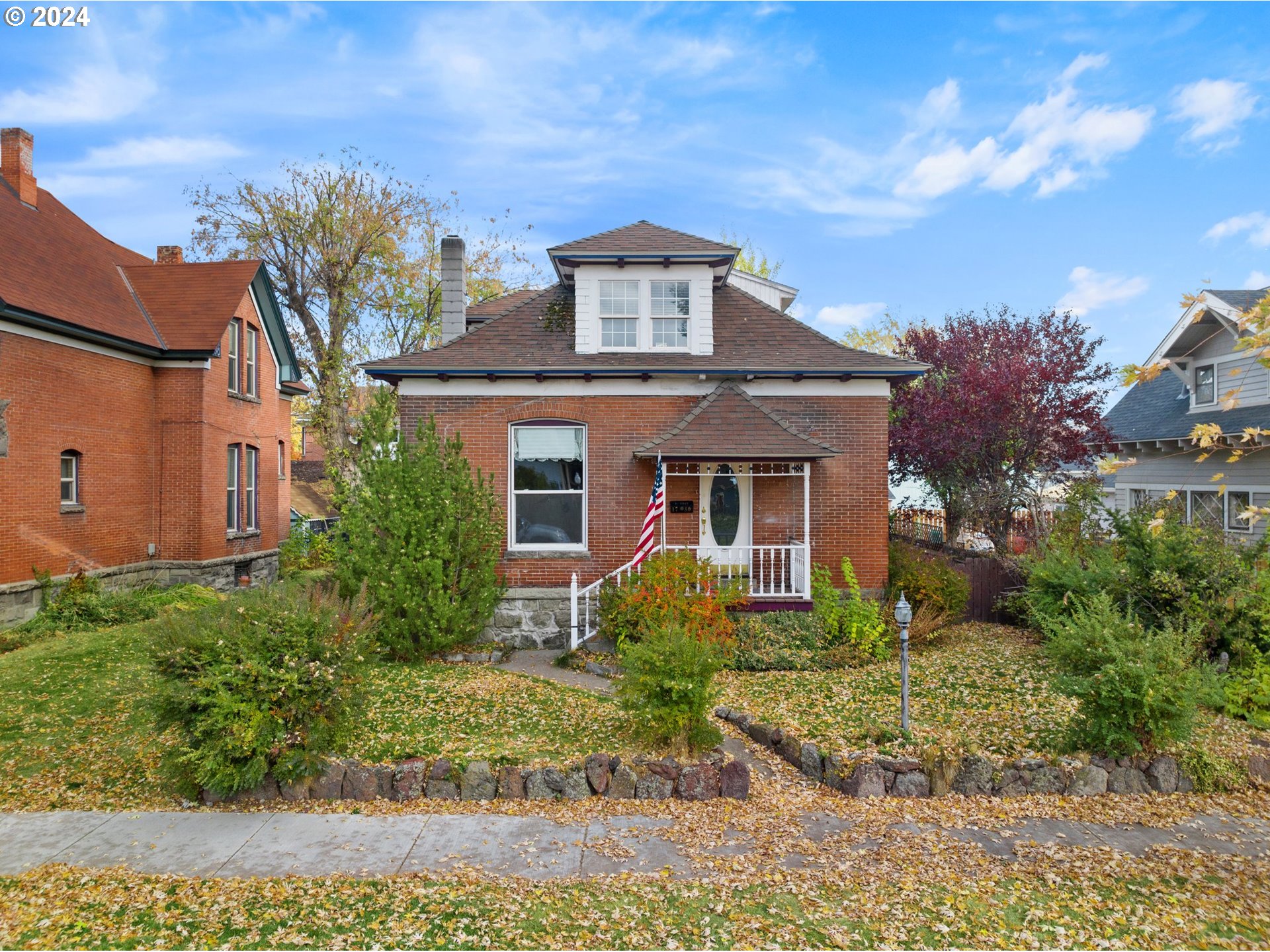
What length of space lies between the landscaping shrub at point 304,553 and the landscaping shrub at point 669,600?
516 inches

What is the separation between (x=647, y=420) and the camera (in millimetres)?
13586

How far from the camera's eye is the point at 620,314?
550 inches

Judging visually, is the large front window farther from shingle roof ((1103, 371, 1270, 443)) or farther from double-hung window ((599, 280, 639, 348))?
shingle roof ((1103, 371, 1270, 443))

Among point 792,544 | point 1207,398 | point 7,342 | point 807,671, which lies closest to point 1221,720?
point 807,671

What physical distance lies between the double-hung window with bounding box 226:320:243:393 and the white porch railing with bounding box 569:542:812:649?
12.4m

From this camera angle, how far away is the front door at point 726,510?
1379 cm

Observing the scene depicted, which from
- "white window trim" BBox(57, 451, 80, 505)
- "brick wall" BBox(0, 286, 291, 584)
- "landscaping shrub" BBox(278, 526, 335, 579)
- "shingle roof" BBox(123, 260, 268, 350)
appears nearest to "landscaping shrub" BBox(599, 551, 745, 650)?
"brick wall" BBox(0, 286, 291, 584)

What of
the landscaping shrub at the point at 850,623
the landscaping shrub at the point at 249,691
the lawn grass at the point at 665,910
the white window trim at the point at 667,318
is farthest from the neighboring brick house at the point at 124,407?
the landscaping shrub at the point at 850,623

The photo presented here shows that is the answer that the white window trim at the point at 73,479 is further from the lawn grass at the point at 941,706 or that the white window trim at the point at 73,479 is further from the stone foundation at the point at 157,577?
the lawn grass at the point at 941,706

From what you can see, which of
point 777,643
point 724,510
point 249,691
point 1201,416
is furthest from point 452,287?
point 1201,416

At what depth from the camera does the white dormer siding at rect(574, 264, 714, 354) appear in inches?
545

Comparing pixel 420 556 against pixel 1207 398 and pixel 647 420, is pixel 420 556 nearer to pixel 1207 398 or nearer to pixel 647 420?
pixel 647 420

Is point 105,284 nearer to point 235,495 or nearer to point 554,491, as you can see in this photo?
point 235,495

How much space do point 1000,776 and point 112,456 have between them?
17734 mm
